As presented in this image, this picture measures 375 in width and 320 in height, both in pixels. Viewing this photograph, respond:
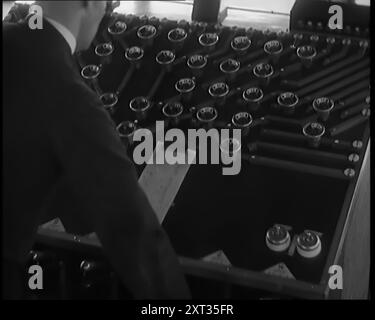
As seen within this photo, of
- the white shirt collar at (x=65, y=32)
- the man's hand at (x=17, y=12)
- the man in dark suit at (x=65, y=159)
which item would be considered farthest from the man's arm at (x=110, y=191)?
the man's hand at (x=17, y=12)

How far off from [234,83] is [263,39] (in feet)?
0.76

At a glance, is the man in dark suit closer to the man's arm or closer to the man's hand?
the man's arm

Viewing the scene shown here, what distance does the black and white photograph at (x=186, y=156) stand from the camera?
1.64 meters

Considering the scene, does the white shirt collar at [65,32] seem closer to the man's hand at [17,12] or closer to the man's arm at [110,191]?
the man's arm at [110,191]

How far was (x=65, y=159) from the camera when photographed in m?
1.63

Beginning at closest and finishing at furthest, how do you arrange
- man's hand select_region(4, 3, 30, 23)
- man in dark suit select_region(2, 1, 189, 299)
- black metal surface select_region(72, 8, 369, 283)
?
man in dark suit select_region(2, 1, 189, 299) < black metal surface select_region(72, 8, 369, 283) < man's hand select_region(4, 3, 30, 23)

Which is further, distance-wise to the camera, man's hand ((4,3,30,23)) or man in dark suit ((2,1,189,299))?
man's hand ((4,3,30,23))

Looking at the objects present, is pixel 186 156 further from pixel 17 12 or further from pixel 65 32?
pixel 17 12

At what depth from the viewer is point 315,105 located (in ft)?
7.12

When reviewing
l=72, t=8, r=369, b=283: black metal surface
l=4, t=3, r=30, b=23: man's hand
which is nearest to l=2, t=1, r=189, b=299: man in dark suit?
l=72, t=8, r=369, b=283: black metal surface

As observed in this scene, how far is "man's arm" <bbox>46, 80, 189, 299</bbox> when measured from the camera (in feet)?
5.28
